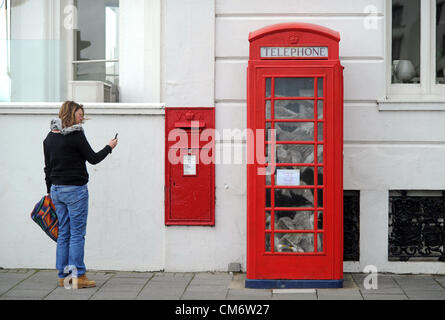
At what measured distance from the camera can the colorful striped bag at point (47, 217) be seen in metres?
6.65

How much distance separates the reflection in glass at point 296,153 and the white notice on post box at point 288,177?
13 centimetres

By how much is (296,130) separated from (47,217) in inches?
109

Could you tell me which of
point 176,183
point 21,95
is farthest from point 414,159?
point 21,95

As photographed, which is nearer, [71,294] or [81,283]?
[71,294]

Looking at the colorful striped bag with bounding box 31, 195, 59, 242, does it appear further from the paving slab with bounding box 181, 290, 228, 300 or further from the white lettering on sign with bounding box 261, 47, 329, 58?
the white lettering on sign with bounding box 261, 47, 329, 58

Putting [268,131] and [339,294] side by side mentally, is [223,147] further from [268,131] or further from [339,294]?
[339,294]

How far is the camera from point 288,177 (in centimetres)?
666

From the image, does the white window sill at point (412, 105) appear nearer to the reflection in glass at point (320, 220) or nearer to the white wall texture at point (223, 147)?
Result: the white wall texture at point (223, 147)

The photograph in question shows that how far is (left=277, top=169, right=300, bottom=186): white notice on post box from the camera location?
666 cm

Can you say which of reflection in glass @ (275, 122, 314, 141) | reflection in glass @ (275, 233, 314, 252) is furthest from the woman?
reflection in glass @ (275, 233, 314, 252)

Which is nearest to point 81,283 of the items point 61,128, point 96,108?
point 61,128

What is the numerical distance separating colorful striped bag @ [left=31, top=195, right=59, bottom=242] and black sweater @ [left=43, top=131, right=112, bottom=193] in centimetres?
29

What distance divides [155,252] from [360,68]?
323cm

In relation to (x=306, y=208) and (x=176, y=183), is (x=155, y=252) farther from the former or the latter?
(x=306, y=208)
